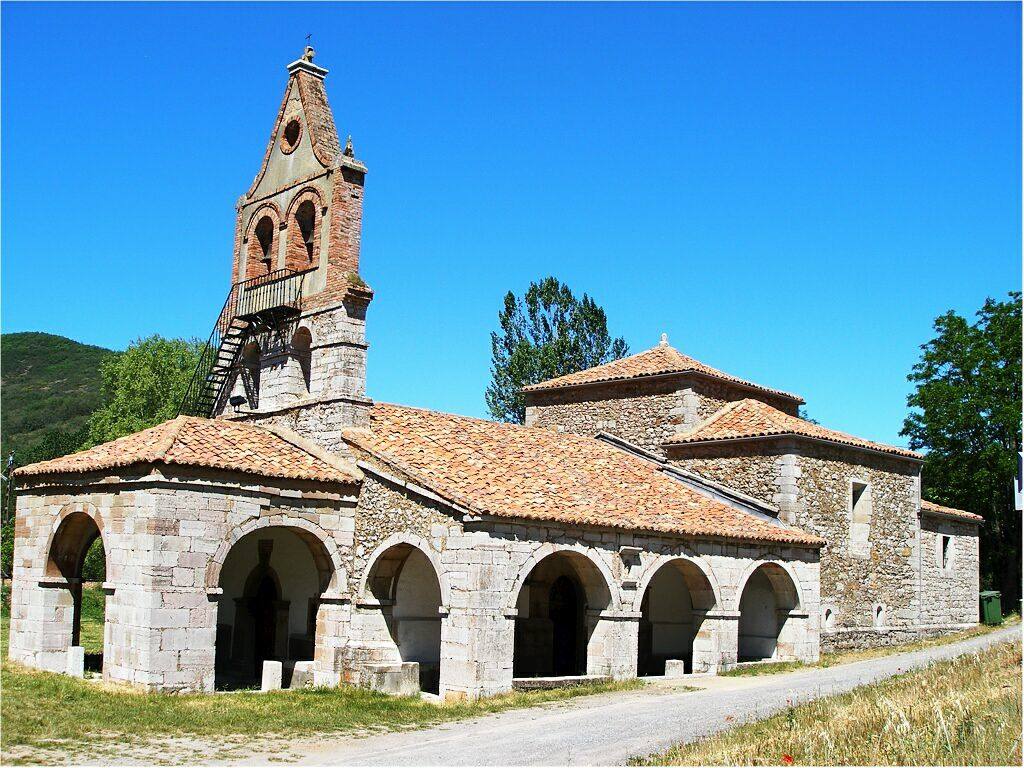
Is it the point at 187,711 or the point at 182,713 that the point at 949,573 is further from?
the point at 182,713

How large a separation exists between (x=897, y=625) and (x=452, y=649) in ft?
44.1

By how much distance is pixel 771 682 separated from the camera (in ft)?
63.6

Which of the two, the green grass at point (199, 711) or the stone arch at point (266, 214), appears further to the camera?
the stone arch at point (266, 214)

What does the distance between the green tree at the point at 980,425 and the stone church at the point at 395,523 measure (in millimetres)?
11520

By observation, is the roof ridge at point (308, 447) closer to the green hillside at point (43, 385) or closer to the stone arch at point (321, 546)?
the stone arch at point (321, 546)

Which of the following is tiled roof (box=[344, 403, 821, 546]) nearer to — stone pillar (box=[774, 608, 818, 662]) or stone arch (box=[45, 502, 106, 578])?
stone pillar (box=[774, 608, 818, 662])

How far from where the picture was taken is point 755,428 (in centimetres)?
2438

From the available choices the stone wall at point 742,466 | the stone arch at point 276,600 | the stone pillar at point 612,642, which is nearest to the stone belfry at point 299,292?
the stone arch at point 276,600

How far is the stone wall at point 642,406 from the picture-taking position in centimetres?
2620

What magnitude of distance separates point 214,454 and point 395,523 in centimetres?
331

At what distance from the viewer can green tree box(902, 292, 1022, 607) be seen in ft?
121

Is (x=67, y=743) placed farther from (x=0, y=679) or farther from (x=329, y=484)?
(x=329, y=484)

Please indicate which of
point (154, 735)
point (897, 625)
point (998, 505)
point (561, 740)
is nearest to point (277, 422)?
point (154, 735)

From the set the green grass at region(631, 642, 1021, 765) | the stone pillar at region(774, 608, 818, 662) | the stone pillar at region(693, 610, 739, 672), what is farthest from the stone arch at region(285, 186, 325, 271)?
the green grass at region(631, 642, 1021, 765)
